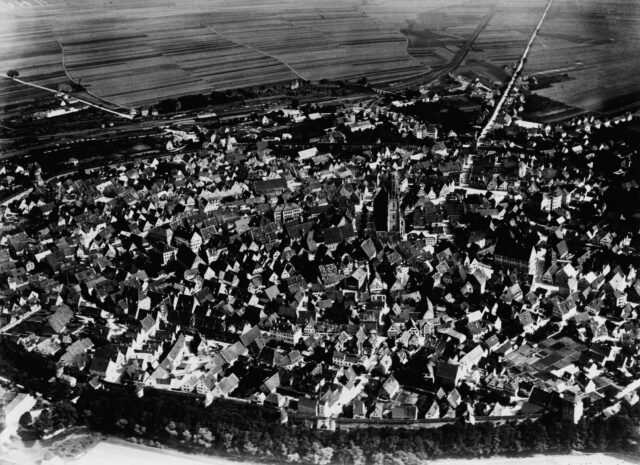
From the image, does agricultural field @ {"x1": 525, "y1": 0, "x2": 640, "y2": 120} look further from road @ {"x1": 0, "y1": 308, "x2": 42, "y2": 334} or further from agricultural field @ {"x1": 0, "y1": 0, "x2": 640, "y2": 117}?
road @ {"x1": 0, "y1": 308, "x2": 42, "y2": 334}

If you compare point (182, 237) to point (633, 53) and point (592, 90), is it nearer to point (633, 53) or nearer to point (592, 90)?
point (592, 90)

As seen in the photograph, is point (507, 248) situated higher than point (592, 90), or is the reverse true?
point (592, 90)

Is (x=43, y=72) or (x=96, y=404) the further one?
(x=43, y=72)

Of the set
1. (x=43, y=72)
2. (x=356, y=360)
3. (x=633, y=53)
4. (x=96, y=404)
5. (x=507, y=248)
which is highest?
(x=633, y=53)

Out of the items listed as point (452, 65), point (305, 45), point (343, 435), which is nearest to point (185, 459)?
point (343, 435)

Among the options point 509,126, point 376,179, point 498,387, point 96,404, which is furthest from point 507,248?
point 509,126
